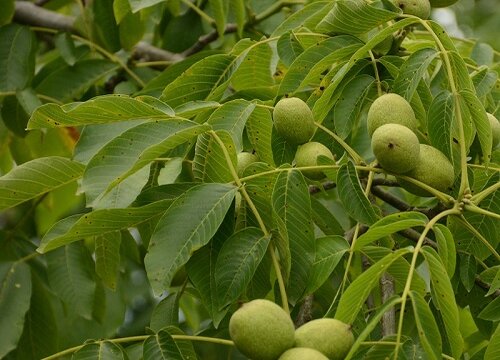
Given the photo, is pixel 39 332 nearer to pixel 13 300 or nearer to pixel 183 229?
pixel 13 300

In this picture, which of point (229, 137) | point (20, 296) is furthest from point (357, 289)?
point (20, 296)

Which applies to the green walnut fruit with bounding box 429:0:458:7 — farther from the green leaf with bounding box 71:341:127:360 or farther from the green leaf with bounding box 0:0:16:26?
the green leaf with bounding box 0:0:16:26

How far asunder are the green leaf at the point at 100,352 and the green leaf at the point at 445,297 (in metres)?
0.51

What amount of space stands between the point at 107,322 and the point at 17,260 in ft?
1.58

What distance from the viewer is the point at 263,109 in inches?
70.3

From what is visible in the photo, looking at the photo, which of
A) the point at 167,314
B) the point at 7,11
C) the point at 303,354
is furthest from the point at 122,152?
the point at 7,11

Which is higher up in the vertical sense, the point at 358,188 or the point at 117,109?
the point at 117,109

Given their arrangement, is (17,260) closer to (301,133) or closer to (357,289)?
(301,133)

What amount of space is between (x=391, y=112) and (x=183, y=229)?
15.7 inches

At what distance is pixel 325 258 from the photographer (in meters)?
1.62

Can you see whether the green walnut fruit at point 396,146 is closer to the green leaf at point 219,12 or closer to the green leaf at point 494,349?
the green leaf at point 494,349

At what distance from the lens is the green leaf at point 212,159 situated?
1.60 metres

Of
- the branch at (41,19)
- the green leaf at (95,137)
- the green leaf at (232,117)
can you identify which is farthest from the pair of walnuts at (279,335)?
the branch at (41,19)

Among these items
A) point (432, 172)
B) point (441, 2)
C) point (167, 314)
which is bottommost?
point (167, 314)
